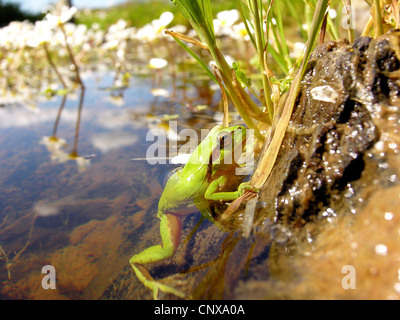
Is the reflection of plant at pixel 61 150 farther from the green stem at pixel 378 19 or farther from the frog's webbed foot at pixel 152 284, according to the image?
the green stem at pixel 378 19

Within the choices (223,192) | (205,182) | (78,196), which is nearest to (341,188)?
(223,192)

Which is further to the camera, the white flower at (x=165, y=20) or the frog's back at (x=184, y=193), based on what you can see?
the white flower at (x=165, y=20)

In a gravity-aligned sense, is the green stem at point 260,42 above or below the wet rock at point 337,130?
above

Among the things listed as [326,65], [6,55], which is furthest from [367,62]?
[6,55]

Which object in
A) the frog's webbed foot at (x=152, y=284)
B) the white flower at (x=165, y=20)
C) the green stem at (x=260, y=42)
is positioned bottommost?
the frog's webbed foot at (x=152, y=284)

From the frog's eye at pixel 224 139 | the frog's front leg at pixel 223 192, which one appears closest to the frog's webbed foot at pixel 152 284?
the frog's front leg at pixel 223 192

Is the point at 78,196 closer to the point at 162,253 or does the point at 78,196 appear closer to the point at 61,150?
the point at 61,150

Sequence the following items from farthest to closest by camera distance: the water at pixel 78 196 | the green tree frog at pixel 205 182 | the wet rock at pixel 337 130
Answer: the green tree frog at pixel 205 182
the water at pixel 78 196
the wet rock at pixel 337 130
